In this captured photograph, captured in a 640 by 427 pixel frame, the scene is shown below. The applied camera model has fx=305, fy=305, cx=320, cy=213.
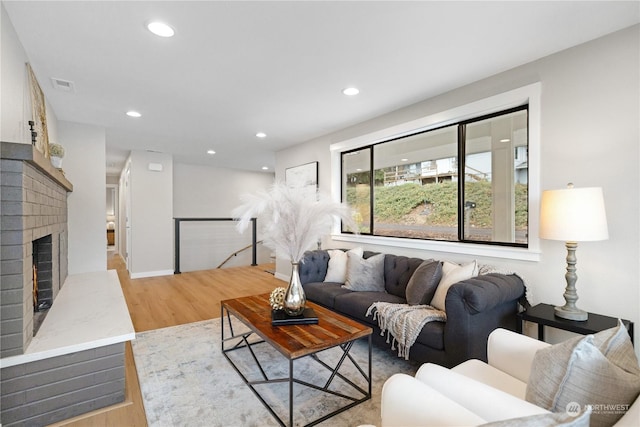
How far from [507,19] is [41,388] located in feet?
11.8

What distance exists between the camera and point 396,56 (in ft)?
7.64

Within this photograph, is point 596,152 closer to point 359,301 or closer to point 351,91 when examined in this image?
point 351,91

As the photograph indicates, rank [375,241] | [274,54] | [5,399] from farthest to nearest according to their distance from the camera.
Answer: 1. [375,241]
2. [274,54]
3. [5,399]

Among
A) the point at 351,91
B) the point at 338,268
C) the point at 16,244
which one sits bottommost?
the point at 338,268

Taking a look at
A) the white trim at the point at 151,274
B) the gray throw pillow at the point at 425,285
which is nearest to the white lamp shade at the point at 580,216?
the gray throw pillow at the point at 425,285

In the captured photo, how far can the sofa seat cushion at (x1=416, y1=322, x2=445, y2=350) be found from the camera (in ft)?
7.17

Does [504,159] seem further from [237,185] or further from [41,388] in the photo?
[237,185]

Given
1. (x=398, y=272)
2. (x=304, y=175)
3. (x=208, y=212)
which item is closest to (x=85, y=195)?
(x=304, y=175)

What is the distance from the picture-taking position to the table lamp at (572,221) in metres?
1.88

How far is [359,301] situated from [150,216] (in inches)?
191

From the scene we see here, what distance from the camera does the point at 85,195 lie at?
13.4ft

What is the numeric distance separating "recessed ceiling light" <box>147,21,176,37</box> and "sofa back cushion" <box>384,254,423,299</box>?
279 cm

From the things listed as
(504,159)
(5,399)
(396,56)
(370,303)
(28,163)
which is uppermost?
(396,56)

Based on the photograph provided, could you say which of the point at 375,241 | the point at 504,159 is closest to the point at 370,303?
the point at 375,241
